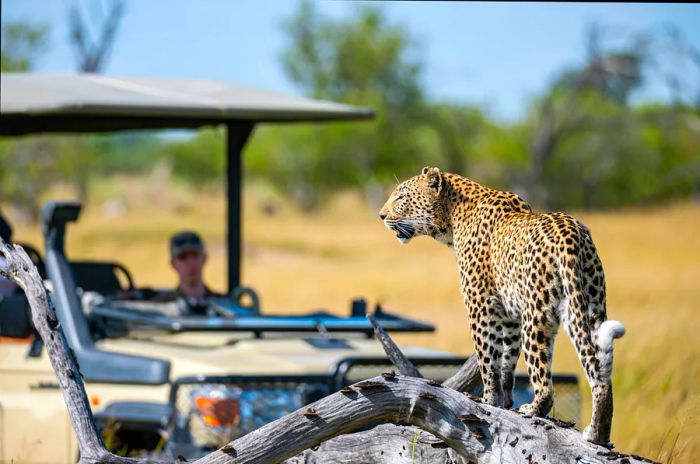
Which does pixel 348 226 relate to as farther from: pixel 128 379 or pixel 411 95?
pixel 128 379

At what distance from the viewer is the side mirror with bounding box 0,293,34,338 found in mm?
5719

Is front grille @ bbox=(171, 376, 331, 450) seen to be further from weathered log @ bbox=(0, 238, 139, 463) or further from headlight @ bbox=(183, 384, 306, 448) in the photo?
weathered log @ bbox=(0, 238, 139, 463)

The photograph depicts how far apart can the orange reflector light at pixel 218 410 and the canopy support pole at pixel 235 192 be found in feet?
7.65

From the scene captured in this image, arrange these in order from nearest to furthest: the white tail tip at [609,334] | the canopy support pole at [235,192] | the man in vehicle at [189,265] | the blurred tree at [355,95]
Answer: the white tail tip at [609,334], the man in vehicle at [189,265], the canopy support pole at [235,192], the blurred tree at [355,95]

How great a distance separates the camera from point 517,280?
8.77 feet

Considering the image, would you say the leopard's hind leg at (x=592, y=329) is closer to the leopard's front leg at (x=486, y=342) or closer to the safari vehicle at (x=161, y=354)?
the leopard's front leg at (x=486, y=342)

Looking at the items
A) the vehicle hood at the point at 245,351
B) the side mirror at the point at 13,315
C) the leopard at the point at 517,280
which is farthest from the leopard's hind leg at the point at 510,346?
the side mirror at the point at 13,315

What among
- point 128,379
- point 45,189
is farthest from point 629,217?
point 128,379

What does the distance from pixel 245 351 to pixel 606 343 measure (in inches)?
138

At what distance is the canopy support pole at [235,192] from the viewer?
24.5 ft

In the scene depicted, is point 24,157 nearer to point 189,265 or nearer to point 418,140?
point 418,140

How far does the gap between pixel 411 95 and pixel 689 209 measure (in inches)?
538

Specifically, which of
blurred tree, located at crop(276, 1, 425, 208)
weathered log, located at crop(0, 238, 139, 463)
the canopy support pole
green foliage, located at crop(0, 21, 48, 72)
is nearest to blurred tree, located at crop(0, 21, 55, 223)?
green foliage, located at crop(0, 21, 48, 72)

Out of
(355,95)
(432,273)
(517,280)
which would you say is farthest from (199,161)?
(517,280)
